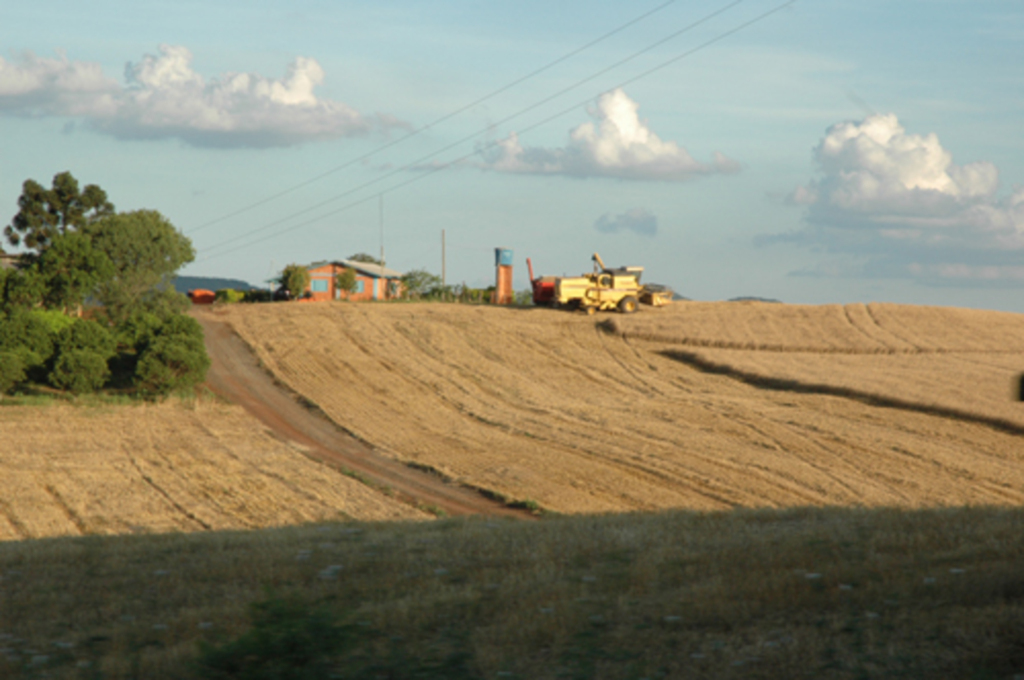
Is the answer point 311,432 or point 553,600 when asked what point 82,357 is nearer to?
point 311,432

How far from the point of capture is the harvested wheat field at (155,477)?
23000mm

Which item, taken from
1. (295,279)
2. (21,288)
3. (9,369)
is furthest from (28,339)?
(295,279)

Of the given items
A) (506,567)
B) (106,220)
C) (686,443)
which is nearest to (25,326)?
(106,220)

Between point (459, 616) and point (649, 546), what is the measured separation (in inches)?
132

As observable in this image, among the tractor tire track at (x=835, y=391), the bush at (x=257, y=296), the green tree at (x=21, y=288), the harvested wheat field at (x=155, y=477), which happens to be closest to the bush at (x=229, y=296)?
the bush at (x=257, y=296)

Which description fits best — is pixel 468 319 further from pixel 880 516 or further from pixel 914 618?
pixel 914 618

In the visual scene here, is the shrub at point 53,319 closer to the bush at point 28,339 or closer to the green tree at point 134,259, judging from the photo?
the bush at point 28,339

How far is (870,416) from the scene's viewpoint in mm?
33031

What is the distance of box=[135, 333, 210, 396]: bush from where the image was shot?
39219mm

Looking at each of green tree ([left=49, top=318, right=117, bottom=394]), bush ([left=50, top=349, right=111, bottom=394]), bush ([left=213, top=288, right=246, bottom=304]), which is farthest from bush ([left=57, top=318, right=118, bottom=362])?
bush ([left=213, top=288, right=246, bottom=304])

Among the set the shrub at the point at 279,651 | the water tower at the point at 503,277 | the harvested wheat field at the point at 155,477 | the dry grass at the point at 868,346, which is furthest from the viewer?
→ the water tower at the point at 503,277

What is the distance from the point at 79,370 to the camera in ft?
129

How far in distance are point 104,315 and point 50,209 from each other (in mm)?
20626

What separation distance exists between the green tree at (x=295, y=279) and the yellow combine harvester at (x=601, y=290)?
85.0 feet
